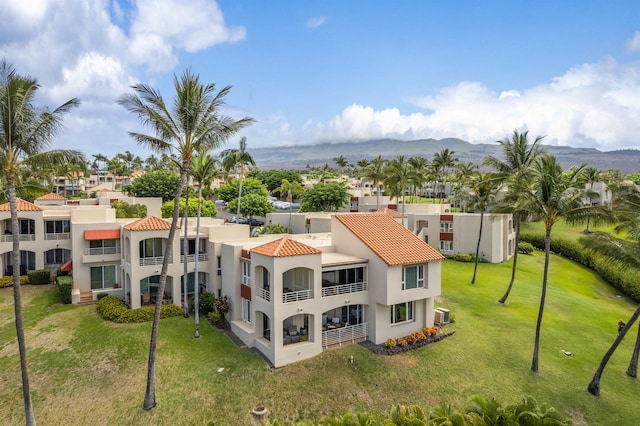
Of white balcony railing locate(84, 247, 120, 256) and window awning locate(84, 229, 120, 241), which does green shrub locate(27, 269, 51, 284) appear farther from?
window awning locate(84, 229, 120, 241)

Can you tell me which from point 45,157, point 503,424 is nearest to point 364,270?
point 503,424

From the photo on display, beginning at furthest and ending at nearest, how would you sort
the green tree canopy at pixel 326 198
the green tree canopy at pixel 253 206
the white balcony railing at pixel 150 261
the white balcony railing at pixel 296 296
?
1. the green tree canopy at pixel 253 206
2. the green tree canopy at pixel 326 198
3. the white balcony railing at pixel 150 261
4. the white balcony railing at pixel 296 296

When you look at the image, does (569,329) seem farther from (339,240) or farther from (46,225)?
(46,225)

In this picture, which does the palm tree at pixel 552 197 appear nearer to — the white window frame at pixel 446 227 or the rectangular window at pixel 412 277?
the rectangular window at pixel 412 277

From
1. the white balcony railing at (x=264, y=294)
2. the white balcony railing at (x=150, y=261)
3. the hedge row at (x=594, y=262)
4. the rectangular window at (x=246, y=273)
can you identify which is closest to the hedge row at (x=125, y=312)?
the white balcony railing at (x=150, y=261)

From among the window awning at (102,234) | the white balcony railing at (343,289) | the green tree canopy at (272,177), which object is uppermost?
the green tree canopy at (272,177)

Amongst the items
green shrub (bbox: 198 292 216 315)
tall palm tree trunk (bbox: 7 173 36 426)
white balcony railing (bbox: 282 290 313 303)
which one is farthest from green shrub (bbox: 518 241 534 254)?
tall palm tree trunk (bbox: 7 173 36 426)
